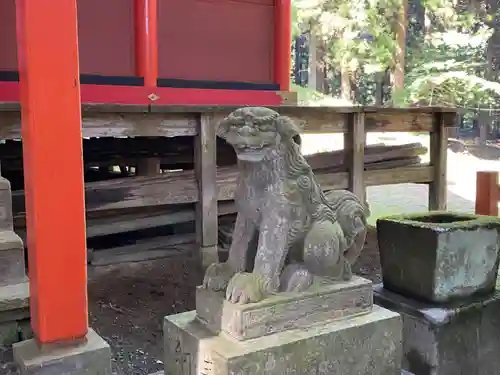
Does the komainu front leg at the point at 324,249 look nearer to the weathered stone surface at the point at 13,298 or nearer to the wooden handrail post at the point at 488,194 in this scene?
the weathered stone surface at the point at 13,298

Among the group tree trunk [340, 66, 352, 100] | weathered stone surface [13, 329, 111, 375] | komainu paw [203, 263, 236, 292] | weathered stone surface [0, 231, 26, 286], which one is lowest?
weathered stone surface [13, 329, 111, 375]

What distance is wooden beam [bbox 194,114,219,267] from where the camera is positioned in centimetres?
485

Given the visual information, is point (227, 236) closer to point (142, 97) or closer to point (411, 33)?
point (142, 97)

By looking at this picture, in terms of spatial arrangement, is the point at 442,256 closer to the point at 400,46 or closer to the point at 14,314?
the point at 14,314

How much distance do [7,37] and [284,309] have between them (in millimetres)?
4052

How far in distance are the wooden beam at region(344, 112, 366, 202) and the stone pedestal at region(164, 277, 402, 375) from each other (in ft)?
11.3

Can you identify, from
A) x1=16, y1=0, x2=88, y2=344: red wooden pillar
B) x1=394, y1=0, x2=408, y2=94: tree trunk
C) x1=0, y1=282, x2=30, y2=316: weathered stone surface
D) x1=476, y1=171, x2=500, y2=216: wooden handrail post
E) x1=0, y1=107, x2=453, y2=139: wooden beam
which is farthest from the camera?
x1=394, y1=0, x2=408, y2=94: tree trunk

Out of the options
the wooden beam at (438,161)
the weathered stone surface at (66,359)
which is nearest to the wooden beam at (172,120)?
the wooden beam at (438,161)

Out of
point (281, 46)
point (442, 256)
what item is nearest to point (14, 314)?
point (442, 256)

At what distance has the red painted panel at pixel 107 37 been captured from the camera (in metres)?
5.39

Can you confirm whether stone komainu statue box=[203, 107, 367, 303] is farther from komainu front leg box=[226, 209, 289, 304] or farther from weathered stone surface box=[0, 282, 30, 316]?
weathered stone surface box=[0, 282, 30, 316]

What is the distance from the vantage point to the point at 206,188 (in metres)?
4.92

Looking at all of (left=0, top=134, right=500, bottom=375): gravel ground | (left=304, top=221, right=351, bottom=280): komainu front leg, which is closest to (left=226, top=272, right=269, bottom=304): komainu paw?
(left=304, top=221, right=351, bottom=280): komainu front leg

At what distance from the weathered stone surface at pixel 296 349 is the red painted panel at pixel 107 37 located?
11.9ft
